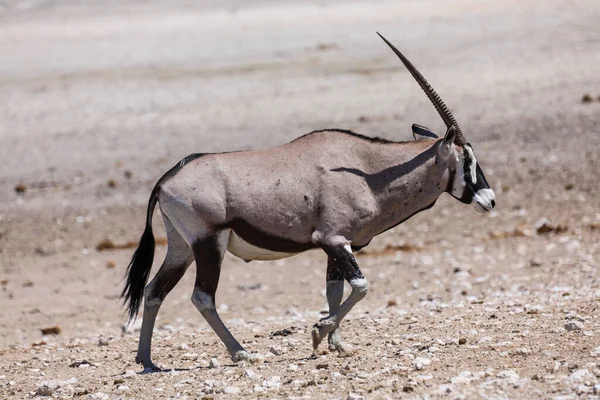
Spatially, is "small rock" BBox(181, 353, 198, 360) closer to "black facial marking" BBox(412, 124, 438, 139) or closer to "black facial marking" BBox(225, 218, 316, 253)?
"black facial marking" BBox(225, 218, 316, 253)

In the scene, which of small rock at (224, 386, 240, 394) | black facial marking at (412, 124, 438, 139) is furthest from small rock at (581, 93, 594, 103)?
small rock at (224, 386, 240, 394)

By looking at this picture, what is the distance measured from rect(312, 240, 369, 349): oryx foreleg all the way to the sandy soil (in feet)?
0.98

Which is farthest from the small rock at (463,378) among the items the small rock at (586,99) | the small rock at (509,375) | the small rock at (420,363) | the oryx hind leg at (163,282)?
the small rock at (586,99)

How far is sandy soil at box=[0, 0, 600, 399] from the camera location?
974 centimetres

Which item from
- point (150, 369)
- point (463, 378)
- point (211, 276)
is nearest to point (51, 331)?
point (150, 369)

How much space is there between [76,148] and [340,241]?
1735 cm

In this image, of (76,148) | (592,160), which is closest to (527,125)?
(592,160)

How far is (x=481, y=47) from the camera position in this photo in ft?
115

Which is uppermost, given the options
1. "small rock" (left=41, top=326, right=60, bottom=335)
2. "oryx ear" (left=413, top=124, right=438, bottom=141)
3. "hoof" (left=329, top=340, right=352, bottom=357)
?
"oryx ear" (left=413, top=124, right=438, bottom=141)

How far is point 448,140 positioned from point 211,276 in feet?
8.12

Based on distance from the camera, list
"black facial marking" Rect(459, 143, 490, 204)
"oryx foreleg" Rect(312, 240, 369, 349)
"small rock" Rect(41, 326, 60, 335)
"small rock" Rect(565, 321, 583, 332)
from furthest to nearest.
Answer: "small rock" Rect(41, 326, 60, 335), "black facial marking" Rect(459, 143, 490, 204), "oryx foreleg" Rect(312, 240, 369, 349), "small rock" Rect(565, 321, 583, 332)

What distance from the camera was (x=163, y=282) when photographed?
35.6 feet

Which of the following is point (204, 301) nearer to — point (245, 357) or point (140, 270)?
point (245, 357)

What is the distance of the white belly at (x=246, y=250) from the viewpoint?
10.5 meters
